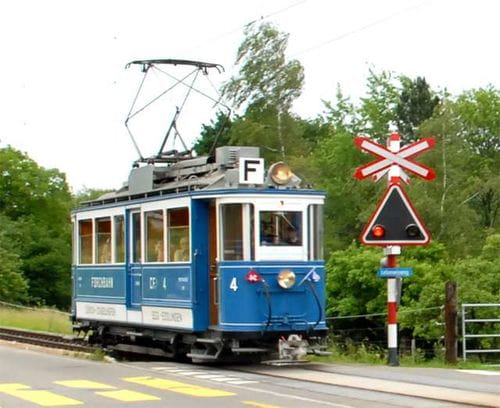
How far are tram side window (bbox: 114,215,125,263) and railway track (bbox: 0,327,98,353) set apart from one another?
71.9 inches

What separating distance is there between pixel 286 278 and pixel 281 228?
0.85 metres

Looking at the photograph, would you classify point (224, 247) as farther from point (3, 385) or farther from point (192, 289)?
point (3, 385)

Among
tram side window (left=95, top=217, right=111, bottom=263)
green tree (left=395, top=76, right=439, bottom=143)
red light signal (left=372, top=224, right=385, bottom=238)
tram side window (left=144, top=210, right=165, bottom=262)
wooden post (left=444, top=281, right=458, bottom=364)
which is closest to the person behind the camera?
red light signal (left=372, top=224, right=385, bottom=238)

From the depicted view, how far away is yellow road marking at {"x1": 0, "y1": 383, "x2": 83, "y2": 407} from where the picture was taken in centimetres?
1412

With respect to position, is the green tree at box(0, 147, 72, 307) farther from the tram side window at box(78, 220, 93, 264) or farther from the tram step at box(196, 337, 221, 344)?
the tram step at box(196, 337, 221, 344)

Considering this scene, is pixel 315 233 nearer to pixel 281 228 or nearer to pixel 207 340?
pixel 281 228

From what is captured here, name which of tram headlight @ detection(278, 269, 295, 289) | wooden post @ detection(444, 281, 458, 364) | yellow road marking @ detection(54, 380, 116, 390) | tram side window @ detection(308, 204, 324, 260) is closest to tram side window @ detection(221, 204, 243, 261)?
tram headlight @ detection(278, 269, 295, 289)

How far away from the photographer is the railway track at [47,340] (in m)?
23.0

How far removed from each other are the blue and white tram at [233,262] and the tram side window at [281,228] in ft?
0.05

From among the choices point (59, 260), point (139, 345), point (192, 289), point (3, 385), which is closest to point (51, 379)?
point (3, 385)

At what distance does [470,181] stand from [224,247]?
4601 cm

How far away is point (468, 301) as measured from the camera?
30828 millimetres

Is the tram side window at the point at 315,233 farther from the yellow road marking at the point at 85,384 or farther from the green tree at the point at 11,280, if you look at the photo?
the green tree at the point at 11,280

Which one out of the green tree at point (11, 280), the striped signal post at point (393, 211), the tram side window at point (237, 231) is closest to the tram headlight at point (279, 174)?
the tram side window at point (237, 231)
